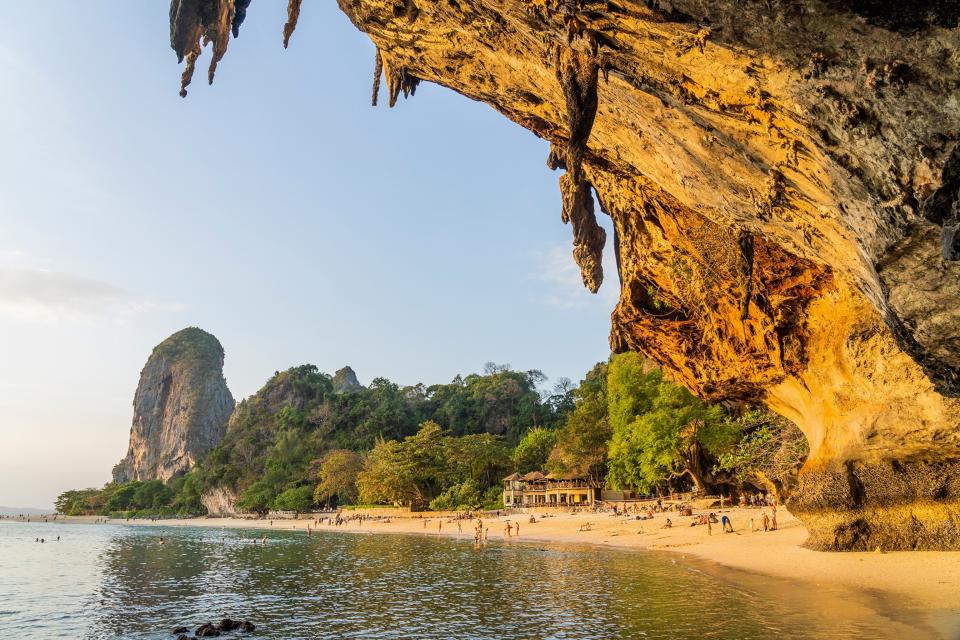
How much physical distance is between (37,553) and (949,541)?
52254mm

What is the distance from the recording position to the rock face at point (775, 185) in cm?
574

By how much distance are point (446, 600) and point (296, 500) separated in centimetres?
6954

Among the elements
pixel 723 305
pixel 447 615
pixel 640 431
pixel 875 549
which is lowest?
pixel 447 615

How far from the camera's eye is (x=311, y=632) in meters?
13.1

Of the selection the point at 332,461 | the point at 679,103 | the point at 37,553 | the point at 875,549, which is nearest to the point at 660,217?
the point at 679,103

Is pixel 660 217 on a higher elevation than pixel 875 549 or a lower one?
higher

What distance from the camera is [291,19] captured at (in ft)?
45.6

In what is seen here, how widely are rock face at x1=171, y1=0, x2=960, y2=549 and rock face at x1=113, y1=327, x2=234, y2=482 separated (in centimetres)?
15244

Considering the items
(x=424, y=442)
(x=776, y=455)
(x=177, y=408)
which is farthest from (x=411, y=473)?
(x=177, y=408)

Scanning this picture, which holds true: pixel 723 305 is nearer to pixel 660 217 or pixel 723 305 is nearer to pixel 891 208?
pixel 660 217

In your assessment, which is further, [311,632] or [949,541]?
[949,541]

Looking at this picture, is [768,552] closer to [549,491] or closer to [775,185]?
[775,185]

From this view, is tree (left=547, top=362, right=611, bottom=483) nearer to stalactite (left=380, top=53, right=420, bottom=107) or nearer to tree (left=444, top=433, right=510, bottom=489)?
tree (left=444, top=433, right=510, bottom=489)

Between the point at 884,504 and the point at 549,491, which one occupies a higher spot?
the point at 884,504
